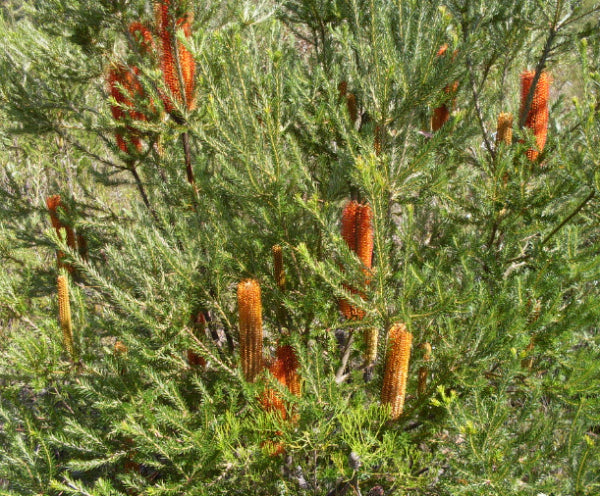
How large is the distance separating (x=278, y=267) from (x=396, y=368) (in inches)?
32.5

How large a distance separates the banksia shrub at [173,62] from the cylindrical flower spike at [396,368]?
1774 millimetres

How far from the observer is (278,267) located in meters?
2.35

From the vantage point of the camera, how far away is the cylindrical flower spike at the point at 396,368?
179 cm

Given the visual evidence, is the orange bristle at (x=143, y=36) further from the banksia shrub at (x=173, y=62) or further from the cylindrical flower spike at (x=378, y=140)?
the cylindrical flower spike at (x=378, y=140)

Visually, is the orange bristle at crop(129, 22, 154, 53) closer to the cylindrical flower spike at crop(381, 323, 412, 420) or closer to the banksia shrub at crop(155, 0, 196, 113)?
the banksia shrub at crop(155, 0, 196, 113)

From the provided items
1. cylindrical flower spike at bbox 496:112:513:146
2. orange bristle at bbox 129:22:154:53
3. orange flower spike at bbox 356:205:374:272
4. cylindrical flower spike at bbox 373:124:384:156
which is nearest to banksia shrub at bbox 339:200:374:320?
orange flower spike at bbox 356:205:374:272

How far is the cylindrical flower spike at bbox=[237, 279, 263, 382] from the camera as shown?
197 cm

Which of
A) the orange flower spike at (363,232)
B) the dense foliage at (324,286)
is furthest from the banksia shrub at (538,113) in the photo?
the orange flower spike at (363,232)

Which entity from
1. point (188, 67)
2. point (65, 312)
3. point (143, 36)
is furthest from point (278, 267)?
point (143, 36)

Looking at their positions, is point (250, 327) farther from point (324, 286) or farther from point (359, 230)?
point (359, 230)

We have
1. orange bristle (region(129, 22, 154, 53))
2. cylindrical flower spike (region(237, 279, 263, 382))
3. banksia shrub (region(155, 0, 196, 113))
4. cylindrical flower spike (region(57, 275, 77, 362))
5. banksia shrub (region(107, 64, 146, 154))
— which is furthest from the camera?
banksia shrub (region(107, 64, 146, 154))

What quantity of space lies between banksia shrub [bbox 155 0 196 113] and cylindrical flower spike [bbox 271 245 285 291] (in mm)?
1060

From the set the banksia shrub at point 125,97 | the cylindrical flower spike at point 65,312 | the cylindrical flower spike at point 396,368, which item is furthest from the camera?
the banksia shrub at point 125,97

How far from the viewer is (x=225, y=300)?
2473 millimetres
